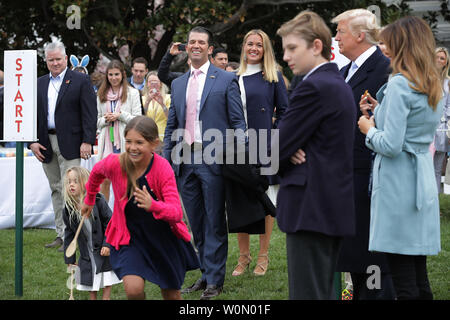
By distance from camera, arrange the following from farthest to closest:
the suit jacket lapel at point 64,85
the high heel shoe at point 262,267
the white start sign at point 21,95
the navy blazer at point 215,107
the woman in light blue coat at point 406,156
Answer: the suit jacket lapel at point 64,85 < the high heel shoe at point 262,267 < the navy blazer at point 215,107 < the white start sign at point 21,95 < the woman in light blue coat at point 406,156

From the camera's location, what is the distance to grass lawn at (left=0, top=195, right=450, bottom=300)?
5.48m

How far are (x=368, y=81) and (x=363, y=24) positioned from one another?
35 cm

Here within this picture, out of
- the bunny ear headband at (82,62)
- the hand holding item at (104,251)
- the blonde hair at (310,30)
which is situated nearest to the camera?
the blonde hair at (310,30)

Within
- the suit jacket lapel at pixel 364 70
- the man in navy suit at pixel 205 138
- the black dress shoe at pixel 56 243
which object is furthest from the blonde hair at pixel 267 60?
the black dress shoe at pixel 56 243

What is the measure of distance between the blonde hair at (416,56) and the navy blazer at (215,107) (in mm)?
1960

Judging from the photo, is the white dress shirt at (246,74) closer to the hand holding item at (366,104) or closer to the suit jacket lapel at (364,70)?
the suit jacket lapel at (364,70)

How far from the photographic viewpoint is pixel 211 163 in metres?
5.48

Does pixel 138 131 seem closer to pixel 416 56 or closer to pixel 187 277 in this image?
pixel 416 56

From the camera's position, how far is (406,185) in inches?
147

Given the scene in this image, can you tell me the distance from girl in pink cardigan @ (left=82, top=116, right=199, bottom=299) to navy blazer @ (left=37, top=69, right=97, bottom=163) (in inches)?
118

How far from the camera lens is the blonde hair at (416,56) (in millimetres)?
3662

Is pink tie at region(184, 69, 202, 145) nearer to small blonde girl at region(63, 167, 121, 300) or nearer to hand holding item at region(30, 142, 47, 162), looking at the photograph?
small blonde girl at region(63, 167, 121, 300)

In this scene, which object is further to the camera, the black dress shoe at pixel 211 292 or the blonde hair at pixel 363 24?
the black dress shoe at pixel 211 292
